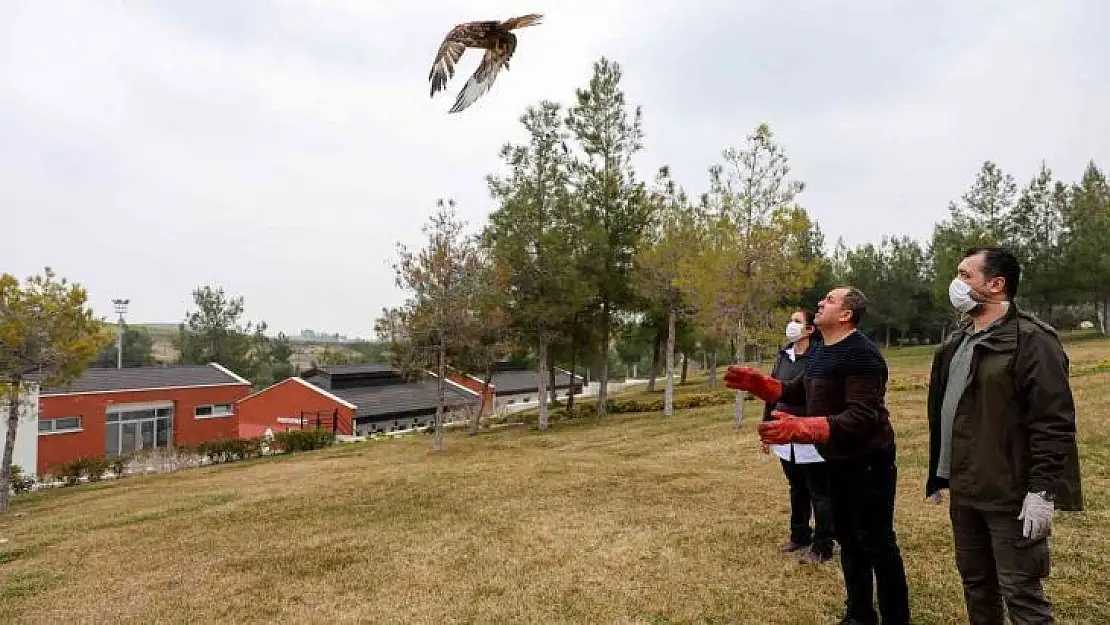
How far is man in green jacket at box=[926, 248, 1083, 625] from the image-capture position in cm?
246

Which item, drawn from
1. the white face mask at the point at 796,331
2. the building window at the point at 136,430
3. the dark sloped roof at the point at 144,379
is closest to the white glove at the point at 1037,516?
the white face mask at the point at 796,331

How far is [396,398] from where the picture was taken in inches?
1406

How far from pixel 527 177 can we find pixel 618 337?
7667 millimetres

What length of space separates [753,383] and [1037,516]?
152 cm

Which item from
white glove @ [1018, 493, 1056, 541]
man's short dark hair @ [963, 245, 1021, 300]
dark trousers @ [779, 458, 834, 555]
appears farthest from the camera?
dark trousers @ [779, 458, 834, 555]

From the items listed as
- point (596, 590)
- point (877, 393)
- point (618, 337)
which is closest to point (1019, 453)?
point (877, 393)

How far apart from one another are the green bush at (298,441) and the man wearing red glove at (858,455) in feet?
74.9

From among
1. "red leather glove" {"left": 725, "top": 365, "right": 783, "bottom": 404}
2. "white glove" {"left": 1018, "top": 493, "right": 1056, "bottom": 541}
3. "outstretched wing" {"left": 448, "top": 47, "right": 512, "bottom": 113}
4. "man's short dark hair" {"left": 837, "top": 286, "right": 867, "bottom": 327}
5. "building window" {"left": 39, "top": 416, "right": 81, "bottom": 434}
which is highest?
"outstretched wing" {"left": 448, "top": 47, "right": 512, "bottom": 113}

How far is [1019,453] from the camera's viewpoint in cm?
259

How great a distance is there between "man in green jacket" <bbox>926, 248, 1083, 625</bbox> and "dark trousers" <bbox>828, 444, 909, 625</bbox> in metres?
0.29

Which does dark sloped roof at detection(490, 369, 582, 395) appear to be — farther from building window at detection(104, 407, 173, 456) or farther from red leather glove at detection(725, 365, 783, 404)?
red leather glove at detection(725, 365, 783, 404)

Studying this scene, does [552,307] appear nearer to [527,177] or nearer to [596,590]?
[527,177]

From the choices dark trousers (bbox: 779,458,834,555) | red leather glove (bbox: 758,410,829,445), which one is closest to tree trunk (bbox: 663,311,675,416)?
dark trousers (bbox: 779,458,834,555)

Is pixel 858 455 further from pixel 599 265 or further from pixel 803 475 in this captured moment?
pixel 599 265
